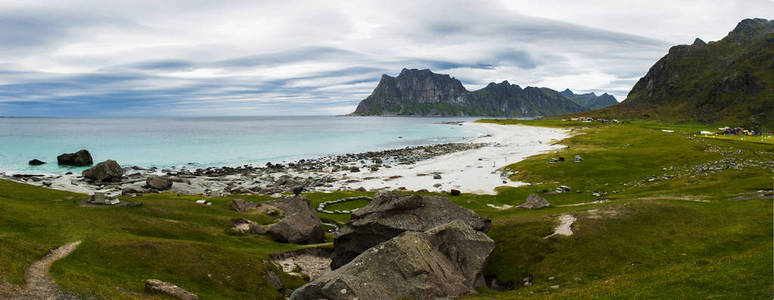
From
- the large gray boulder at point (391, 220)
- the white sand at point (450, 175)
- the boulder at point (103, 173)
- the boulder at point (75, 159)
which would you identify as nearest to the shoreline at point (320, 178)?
the white sand at point (450, 175)

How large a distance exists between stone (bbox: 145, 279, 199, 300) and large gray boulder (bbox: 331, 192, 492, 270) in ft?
42.7

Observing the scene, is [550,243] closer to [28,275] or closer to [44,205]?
[28,275]

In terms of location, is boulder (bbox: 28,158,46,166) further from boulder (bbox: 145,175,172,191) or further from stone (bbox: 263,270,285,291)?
stone (bbox: 263,270,285,291)

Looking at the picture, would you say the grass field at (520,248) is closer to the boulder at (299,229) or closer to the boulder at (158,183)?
the boulder at (299,229)

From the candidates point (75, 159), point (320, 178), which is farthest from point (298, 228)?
point (75, 159)

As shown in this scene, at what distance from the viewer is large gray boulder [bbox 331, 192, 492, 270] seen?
1236 inches

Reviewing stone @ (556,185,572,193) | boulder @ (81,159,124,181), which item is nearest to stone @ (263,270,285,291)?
stone @ (556,185,572,193)

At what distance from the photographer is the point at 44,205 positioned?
33.7m

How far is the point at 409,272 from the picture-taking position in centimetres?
2222

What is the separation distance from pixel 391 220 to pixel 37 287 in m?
21.9

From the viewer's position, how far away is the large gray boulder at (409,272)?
20953 mm

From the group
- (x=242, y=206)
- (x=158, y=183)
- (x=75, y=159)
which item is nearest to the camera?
(x=242, y=206)

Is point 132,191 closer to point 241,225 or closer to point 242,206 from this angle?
point 242,206

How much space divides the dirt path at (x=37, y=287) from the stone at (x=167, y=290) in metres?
3.88
